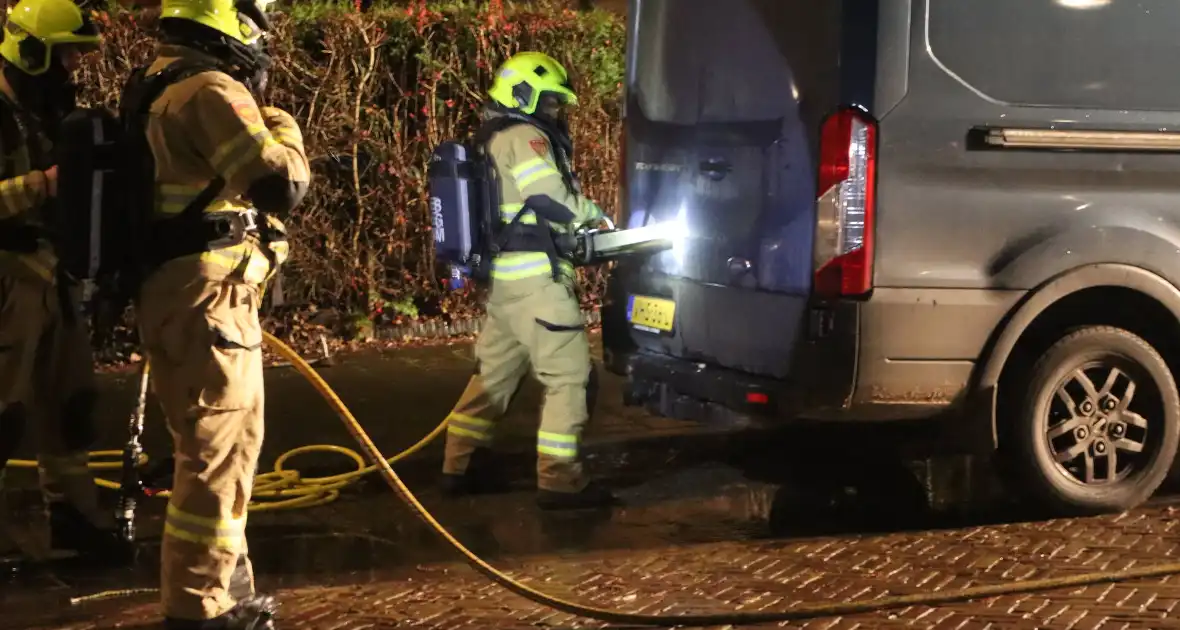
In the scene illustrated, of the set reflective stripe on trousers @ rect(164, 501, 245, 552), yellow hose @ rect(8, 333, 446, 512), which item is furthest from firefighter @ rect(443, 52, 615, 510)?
reflective stripe on trousers @ rect(164, 501, 245, 552)

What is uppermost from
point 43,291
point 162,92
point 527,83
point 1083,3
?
point 1083,3

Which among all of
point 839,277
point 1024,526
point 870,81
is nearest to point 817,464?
point 1024,526

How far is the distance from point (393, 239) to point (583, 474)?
374 cm

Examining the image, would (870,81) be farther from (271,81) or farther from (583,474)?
(271,81)

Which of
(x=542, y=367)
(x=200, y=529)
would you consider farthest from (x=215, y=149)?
(x=542, y=367)

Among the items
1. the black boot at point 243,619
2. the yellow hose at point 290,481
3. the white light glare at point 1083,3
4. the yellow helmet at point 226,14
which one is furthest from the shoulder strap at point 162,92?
the white light glare at point 1083,3

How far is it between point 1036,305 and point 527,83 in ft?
6.80

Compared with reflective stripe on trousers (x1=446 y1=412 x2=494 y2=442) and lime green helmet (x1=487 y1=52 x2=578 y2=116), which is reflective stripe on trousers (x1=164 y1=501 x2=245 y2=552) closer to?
reflective stripe on trousers (x1=446 y1=412 x2=494 y2=442)

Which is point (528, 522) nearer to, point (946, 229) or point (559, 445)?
point (559, 445)

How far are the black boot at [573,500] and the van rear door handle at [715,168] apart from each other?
136 cm

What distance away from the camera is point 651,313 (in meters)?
5.14

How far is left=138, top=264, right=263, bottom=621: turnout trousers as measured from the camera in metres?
3.46

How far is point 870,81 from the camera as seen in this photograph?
4215mm

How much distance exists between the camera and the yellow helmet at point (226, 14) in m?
3.50
